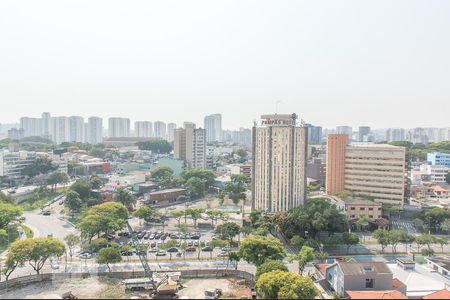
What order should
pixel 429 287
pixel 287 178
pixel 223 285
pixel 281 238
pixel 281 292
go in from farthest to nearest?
1. pixel 287 178
2. pixel 281 238
3. pixel 223 285
4. pixel 429 287
5. pixel 281 292

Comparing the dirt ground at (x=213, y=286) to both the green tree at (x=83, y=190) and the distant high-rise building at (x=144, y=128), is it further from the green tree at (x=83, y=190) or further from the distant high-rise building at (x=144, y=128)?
the distant high-rise building at (x=144, y=128)

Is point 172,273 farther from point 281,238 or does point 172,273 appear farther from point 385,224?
point 385,224

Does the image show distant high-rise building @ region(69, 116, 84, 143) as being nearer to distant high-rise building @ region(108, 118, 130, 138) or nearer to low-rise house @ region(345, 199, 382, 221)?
distant high-rise building @ region(108, 118, 130, 138)

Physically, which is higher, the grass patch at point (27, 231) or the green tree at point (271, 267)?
the green tree at point (271, 267)

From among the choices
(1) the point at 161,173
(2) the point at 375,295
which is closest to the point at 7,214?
(2) the point at 375,295

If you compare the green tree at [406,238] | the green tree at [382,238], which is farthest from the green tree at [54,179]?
the green tree at [406,238]

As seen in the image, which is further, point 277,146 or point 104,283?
point 277,146

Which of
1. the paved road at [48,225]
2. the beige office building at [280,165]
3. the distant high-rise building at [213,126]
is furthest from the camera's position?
the distant high-rise building at [213,126]

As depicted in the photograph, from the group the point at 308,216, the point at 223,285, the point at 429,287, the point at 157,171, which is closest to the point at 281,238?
the point at 308,216
